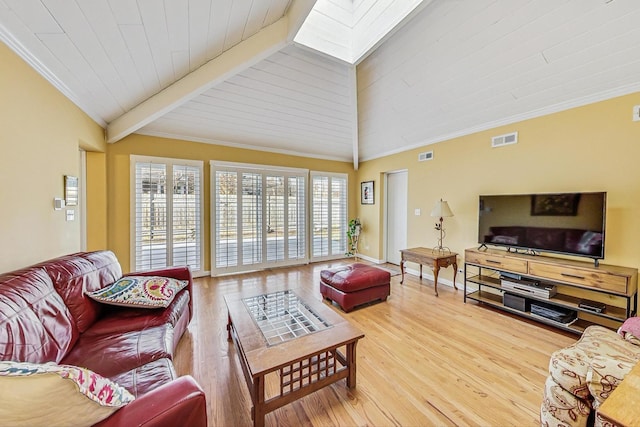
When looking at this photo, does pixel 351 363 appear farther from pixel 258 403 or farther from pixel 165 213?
pixel 165 213

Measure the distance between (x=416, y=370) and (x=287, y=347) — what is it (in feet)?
3.79

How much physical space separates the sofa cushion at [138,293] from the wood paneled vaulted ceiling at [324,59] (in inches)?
71.6

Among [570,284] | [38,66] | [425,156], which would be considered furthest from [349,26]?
[570,284]

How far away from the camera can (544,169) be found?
9.37ft

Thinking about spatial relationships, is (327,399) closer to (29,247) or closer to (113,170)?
(29,247)

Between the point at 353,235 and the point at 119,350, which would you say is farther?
the point at 353,235

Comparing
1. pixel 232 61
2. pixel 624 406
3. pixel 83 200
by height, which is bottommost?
pixel 624 406

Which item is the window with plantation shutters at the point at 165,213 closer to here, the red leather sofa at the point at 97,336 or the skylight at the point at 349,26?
the red leather sofa at the point at 97,336

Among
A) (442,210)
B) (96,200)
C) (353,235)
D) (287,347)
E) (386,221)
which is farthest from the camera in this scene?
(353,235)

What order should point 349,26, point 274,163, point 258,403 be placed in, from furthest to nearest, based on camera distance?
point 274,163
point 349,26
point 258,403

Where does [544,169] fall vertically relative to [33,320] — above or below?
above

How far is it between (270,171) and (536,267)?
4242 millimetres

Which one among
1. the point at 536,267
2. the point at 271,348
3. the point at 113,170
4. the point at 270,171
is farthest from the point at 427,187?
the point at 113,170

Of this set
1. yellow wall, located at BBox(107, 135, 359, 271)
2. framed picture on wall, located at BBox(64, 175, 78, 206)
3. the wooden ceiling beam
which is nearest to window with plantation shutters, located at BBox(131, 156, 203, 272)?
yellow wall, located at BBox(107, 135, 359, 271)
